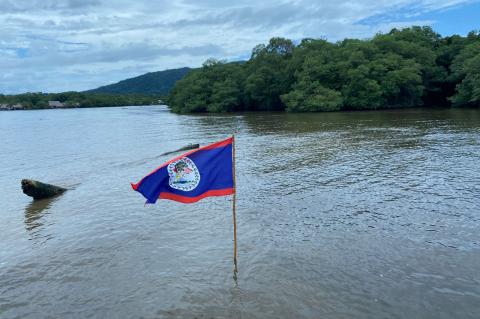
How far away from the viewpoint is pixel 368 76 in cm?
7838

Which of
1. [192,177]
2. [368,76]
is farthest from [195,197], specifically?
[368,76]

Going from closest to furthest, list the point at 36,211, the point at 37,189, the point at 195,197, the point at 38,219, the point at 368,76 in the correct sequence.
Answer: the point at 195,197 → the point at 38,219 → the point at 36,211 → the point at 37,189 → the point at 368,76

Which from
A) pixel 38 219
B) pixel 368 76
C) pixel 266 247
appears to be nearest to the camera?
pixel 266 247

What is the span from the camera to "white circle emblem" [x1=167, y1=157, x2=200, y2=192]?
9891mm

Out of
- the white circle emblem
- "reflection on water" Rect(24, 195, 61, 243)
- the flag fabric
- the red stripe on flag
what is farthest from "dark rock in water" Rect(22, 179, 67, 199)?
the white circle emblem

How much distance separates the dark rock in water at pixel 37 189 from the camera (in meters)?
19.4

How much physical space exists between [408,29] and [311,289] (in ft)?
309

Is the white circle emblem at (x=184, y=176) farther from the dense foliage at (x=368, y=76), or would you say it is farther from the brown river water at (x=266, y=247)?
the dense foliage at (x=368, y=76)

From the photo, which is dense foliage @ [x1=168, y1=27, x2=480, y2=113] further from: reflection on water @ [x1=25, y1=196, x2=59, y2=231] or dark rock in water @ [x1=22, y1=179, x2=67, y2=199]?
reflection on water @ [x1=25, y1=196, x2=59, y2=231]

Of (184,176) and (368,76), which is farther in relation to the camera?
(368,76)

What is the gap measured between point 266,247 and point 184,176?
3.72m

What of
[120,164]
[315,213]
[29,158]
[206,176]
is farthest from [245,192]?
[29,158]

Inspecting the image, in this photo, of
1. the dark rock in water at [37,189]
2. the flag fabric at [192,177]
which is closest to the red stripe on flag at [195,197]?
the flag fabric at [192,177]

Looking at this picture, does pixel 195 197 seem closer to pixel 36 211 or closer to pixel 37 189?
pixel 36 211
